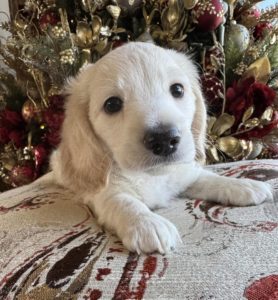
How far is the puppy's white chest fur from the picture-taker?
1.16 metres

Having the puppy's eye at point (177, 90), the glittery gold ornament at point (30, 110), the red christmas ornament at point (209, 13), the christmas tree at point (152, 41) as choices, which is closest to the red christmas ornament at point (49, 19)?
the christmas tree at point (152, 41)

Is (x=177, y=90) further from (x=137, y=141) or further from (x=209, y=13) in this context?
(x=209, y=13)

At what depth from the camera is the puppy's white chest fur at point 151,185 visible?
1.16 metres

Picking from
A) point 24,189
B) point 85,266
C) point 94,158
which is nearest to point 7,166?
point 24,189

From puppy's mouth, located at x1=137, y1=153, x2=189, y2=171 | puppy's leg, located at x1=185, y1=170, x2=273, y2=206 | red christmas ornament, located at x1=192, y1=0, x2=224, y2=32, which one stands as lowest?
puppy's leg, located at x1=185, y1=170, x2=273, y2=206

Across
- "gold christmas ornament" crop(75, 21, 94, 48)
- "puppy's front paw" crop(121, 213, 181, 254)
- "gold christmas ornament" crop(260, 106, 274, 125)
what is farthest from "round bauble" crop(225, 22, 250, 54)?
"puppy's front paw" crop(121, 213, 181, 254)

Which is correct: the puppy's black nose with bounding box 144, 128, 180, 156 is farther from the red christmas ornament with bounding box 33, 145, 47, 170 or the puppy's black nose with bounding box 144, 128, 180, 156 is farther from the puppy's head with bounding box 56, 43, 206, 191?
the red christmas ornament with bounding box 33, 145, 47, 170

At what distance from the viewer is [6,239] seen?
92cm

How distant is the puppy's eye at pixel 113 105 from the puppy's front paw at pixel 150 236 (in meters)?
0.33

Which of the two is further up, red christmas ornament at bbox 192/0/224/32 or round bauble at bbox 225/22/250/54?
red christmas ornament at bbox 192/0/224/32

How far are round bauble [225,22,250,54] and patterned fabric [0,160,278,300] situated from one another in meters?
0.79

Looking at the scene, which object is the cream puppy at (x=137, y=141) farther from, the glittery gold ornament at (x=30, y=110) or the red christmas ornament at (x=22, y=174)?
the red christmas ornament at (x=22, y=174)

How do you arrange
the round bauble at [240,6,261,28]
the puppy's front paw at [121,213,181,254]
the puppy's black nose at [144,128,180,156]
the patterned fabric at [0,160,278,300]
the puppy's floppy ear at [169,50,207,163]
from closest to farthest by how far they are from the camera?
the patterned fabric at [0,160,278,300] < the puppy's front paw at [121,213,181,254] < the puppy's black nose at [144,128,180,156] < the puppy's floppy ear at [169,50,207,163] < the round bauble at [240,6,261,28]

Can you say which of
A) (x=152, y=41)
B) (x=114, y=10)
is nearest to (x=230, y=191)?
(x=152, y=41)
